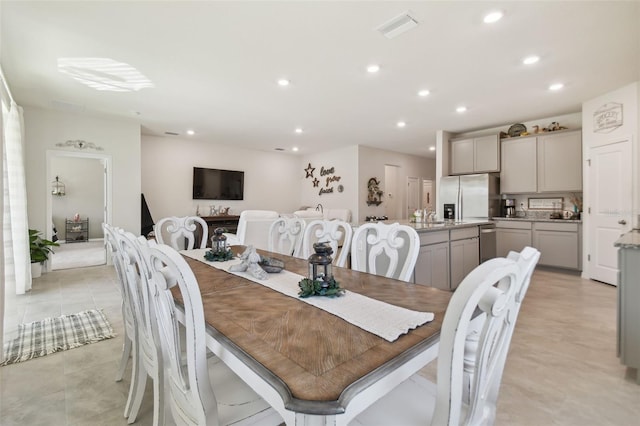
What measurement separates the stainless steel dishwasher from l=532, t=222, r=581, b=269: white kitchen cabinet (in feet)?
3.48

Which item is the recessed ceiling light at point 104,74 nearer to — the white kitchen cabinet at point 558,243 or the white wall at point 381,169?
the white wall at point 381,169

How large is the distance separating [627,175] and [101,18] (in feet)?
20.4

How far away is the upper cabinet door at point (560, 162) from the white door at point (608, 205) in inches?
18.2

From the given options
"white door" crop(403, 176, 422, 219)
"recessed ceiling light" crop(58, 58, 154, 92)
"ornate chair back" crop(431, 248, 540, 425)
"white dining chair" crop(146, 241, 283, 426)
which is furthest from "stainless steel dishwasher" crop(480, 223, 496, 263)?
"recessed ceiling light" crop(58, 58, 154, 92)

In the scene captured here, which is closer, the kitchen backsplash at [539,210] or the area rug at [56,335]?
the area rug at [56,335]

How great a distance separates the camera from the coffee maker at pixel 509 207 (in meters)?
5.68

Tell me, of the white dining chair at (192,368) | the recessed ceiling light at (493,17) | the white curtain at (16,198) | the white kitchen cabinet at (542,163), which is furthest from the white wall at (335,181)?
the white dining chair at (192,368)

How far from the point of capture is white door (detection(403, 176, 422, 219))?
29.4 feet

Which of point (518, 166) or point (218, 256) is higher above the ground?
point (518, 166)

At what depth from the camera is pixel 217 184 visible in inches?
290

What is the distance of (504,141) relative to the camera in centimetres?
552

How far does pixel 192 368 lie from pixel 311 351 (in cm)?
34

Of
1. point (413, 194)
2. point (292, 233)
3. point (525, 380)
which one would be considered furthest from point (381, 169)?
point (525, 380)

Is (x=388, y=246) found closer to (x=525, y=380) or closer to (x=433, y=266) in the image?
(x=525, y=380)
